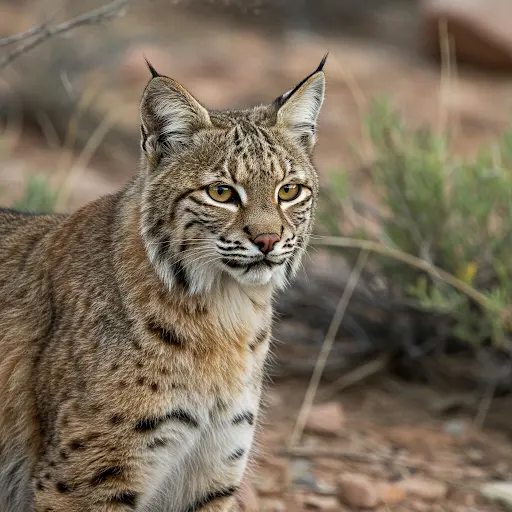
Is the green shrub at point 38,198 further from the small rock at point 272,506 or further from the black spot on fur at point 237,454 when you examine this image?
the black spot on fur at point 237,454

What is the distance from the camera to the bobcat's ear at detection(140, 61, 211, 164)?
3795mm

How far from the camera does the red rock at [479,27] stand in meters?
13.7

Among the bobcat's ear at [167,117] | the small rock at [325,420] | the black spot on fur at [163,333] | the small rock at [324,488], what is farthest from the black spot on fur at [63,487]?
the small rock at [325,420]

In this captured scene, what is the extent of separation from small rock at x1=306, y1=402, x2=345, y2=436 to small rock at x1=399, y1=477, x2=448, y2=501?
59cm

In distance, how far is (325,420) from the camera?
236 inches

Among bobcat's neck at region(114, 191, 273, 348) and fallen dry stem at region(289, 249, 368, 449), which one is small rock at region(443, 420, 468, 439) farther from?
bobcat's neck at region(114, 191, 273, 348)

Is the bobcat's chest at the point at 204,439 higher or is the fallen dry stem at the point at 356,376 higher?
the bobcat's chest at the point at 204,439

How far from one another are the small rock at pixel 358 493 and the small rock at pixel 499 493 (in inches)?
22.1

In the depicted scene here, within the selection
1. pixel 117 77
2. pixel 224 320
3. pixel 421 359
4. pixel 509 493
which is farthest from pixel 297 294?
pixel 117 77

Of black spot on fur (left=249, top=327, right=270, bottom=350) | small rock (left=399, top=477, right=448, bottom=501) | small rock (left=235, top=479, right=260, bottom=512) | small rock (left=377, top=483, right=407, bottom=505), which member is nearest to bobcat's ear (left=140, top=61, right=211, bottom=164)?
black spot on fur (left=249, top=327, right=270, bottom=350)

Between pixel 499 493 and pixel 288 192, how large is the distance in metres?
2.26

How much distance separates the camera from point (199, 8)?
14.9 meters

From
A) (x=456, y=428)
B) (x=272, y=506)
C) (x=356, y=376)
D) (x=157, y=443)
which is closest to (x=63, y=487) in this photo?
(x=157, y=443)

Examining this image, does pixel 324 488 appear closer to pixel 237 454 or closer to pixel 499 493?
pixel 499 493
